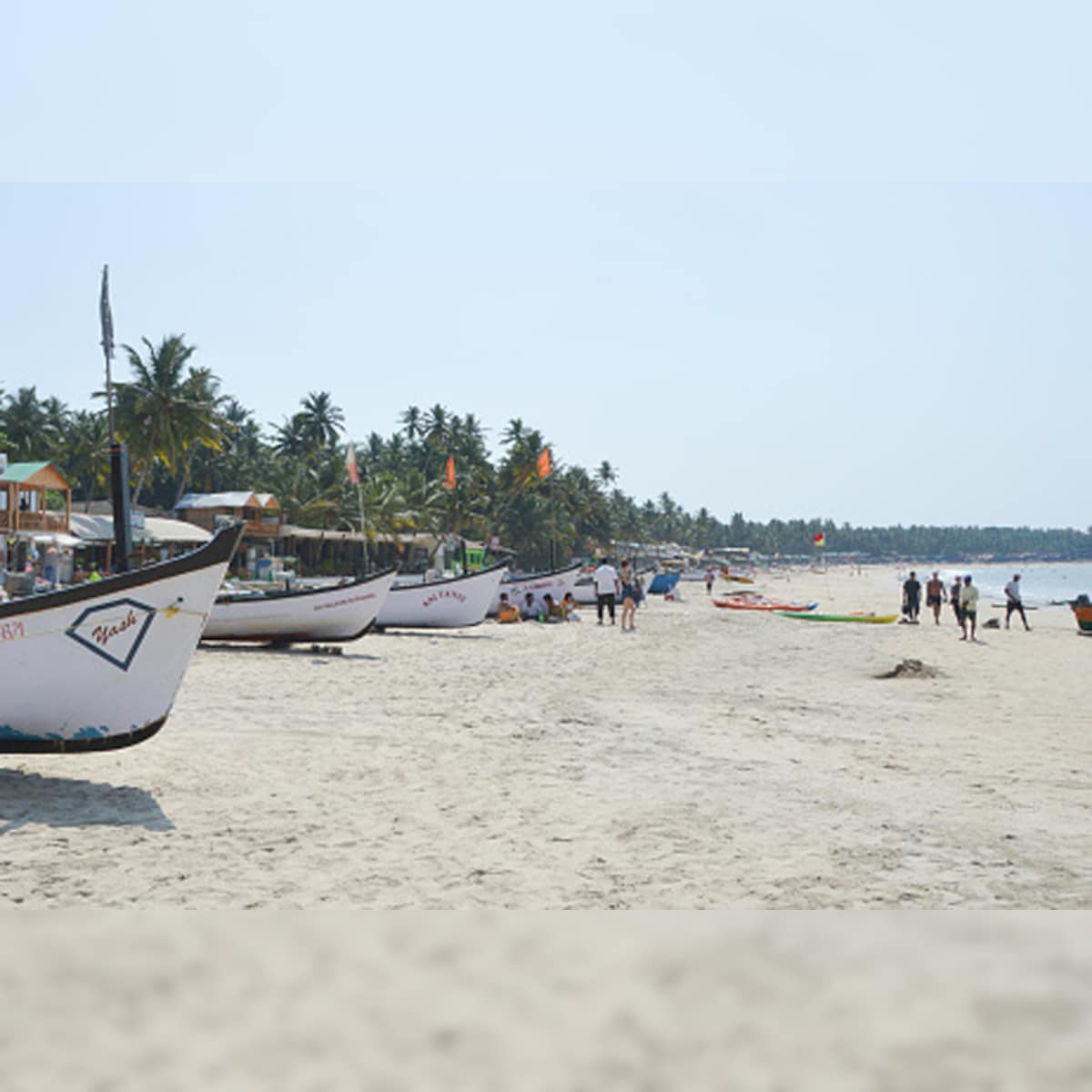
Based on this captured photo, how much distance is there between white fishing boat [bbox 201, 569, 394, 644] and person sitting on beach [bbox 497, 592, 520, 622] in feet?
26.6

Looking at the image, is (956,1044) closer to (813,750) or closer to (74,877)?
(74,877)

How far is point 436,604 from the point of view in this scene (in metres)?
20.9

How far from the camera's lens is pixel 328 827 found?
572 centimetres

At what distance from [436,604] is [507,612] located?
403 cm

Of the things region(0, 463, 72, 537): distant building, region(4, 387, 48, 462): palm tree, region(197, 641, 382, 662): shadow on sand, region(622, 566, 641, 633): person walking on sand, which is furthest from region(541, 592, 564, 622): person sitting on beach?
region(4, 387, 48, 462): palm tree

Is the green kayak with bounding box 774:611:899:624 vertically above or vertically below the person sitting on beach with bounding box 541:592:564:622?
below

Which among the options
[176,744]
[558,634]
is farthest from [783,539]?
[176,744]

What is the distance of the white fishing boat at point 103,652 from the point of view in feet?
21.9

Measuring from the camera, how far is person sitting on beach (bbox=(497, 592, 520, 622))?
24672 millimetres

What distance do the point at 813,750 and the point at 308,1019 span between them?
5.86 m

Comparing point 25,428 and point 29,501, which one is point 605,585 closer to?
point 29,501

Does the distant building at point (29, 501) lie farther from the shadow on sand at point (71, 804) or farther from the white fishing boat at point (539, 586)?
the shadow on sand at point (71, 804)

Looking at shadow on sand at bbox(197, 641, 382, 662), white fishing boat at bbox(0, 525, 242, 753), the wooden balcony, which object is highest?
the wooden balcony

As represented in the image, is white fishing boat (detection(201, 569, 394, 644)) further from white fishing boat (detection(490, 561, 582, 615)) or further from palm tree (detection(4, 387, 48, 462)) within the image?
palm tree (detection(4, 387, 48, 462))
